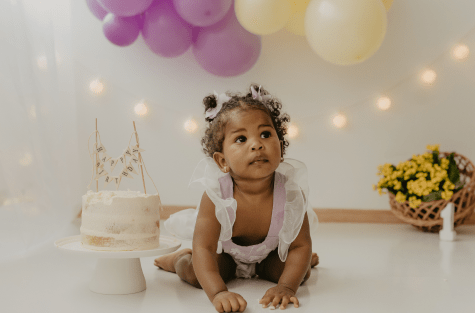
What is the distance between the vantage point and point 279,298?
3.27 feet

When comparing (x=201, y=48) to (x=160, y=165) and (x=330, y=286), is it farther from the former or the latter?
(x=330, y=286)

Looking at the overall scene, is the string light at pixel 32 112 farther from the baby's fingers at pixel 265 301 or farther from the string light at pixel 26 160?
the baby's fingers at pixel 265 301

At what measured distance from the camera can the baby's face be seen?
1081mm

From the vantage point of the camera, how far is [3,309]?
38.0 inches

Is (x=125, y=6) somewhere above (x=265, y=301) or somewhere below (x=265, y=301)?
above

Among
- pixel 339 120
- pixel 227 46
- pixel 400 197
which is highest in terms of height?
pixel 227 46

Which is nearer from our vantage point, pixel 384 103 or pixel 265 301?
pixel 265 301

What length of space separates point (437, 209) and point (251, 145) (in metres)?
1.25

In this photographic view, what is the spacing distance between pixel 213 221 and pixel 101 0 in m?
1.06

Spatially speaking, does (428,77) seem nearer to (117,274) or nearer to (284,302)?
(284,302)

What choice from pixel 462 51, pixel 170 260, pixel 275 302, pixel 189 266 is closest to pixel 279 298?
pixel 275 302

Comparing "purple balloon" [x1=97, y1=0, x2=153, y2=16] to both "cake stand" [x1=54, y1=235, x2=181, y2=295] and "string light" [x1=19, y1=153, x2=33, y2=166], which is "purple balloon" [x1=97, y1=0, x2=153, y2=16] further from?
"cake stand" [x1=54, y1=235, x2=181, y2=295]

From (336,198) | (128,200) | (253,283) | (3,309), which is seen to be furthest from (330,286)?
(336,198)

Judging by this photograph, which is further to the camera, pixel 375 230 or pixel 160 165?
pixel 160 165
